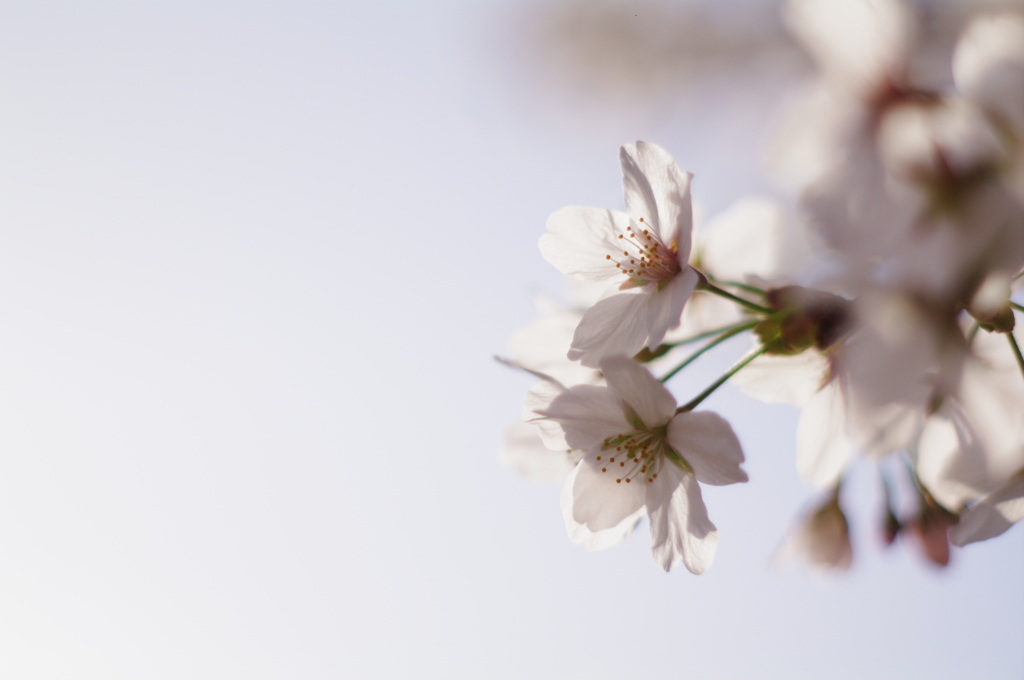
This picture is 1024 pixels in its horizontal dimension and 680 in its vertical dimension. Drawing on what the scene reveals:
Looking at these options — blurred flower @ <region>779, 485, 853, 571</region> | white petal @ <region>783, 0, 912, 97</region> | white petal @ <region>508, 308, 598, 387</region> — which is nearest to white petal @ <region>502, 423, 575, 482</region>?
white petal @ <region>508, 308, 598, 387</region>

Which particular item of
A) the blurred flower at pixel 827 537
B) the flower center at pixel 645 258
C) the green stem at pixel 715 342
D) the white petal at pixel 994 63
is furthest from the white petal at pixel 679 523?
the white petal at pixel 994 63

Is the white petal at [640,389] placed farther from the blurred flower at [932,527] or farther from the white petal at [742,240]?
the blurred flower at [932,527]

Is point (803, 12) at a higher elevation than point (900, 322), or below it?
higher

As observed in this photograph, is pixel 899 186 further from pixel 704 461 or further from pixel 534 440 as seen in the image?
pixel 534 440

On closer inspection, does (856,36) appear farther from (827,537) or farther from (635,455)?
(827,537)

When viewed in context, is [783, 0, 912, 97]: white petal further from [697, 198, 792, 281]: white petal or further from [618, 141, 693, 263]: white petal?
[697, 198, 792, 281]: white petal

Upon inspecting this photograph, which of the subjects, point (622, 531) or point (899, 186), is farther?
point (622, 531)

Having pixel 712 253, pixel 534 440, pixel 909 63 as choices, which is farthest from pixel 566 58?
pixel 909 63

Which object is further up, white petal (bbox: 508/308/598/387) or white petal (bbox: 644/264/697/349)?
white petal (bbox: 644/264/697/349)
